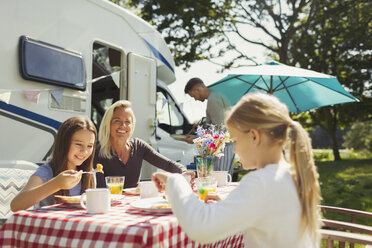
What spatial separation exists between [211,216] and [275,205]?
23cm

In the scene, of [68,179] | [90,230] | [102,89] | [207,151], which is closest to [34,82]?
[207,151]

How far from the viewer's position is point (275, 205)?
141 centimetres

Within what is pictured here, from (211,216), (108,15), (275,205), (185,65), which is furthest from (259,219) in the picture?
(185,65)

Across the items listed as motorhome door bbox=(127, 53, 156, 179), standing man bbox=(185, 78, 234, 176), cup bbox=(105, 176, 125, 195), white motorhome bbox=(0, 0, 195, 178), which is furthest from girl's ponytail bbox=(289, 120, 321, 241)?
motorhome door bbox=(127, 53, 156, 179)

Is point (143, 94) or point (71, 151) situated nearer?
point (71, 151)

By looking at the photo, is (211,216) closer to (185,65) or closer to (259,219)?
(259,219)

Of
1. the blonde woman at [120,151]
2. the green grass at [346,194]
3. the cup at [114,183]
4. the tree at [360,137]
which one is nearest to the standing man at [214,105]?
the blonde woman at [120,151]

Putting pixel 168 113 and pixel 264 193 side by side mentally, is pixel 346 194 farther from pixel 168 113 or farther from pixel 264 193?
pixel 264 193

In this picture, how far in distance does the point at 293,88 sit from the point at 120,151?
3.34 metres

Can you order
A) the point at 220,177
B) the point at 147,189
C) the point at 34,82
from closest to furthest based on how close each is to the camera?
the point at 147,189, the point at 220,177, the point at 34,82

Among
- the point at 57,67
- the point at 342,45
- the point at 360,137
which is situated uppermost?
the point at 342,45

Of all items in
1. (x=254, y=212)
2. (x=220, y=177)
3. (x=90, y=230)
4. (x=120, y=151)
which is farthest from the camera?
(x=120, y=151)

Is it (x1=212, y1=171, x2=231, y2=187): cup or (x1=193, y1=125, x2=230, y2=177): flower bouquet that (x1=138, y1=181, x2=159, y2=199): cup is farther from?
(x1=212, y1=171, x2=231, y2=187): cup

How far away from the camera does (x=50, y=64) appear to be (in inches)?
154
